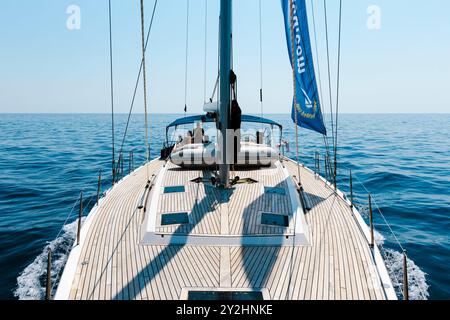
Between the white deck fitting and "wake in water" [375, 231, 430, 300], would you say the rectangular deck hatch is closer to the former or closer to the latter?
the white deck fitting

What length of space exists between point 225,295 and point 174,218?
2.73 meters

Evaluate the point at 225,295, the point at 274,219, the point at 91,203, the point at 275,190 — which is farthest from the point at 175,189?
the point at 91,203

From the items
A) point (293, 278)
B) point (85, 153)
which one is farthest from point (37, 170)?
point (293, 278)

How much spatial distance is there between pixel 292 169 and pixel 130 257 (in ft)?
29.0

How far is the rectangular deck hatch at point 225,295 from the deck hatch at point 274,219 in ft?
7.08

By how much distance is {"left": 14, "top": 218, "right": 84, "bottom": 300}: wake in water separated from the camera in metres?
7.19

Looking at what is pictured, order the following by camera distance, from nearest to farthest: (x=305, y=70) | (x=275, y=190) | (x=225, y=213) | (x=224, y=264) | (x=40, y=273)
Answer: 1. (x=224, y=264)
2. (x=225, y=213)
3. (x=40, y=273)
4. (x=275, y=190)
5. (x=305, y=70)

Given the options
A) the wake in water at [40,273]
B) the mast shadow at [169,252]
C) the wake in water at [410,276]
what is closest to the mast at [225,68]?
the mast shadow at [169,252]

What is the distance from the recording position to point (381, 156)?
25234 millimetres

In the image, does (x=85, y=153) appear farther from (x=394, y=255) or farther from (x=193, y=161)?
(x=394, y=255)

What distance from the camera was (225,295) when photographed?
4.79 m

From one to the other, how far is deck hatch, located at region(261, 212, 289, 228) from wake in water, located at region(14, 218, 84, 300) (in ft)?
15.5

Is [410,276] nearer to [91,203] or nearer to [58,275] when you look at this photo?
[58,275]

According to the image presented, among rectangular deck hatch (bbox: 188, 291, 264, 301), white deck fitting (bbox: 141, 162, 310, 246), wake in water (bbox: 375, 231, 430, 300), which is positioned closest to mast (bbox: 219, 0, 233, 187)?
white deck fitting (bbox: 141, 162, 310, 246)
